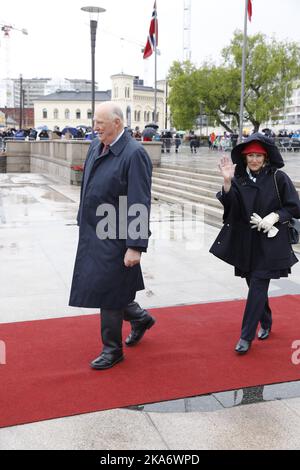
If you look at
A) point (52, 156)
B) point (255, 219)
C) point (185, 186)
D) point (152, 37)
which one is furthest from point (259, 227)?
point (152, 37)

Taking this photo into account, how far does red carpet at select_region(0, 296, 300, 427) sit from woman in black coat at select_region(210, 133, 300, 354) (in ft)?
1.14

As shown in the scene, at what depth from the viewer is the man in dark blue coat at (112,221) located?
141 inches

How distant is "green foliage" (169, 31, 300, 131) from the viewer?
41.7 metres

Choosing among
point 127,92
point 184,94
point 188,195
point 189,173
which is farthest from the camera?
point 127,92

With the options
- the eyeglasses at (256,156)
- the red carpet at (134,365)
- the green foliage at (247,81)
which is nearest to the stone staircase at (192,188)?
the red carpet at (134,365)

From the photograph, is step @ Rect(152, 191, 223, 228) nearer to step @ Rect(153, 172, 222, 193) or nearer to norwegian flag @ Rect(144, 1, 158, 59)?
step @ Rect(153, 172, 222, 193)

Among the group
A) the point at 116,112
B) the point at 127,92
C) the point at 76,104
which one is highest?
the point at 127,92

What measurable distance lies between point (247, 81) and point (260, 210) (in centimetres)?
4067

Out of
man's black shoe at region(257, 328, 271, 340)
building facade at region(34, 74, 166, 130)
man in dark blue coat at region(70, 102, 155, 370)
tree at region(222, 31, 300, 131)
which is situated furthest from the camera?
building facade at region(34, 74, 166, 130)

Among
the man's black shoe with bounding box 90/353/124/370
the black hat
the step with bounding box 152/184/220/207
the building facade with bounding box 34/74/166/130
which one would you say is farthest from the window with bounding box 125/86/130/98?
the man's black shoe with bounding box 90/353/124/370

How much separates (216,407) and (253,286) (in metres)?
1.07

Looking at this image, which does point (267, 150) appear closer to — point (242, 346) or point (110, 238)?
point (110, 238)

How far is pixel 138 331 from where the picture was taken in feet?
14.1

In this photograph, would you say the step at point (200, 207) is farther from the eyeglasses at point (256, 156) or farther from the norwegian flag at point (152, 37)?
the norwegian flag at point (152, 37)
